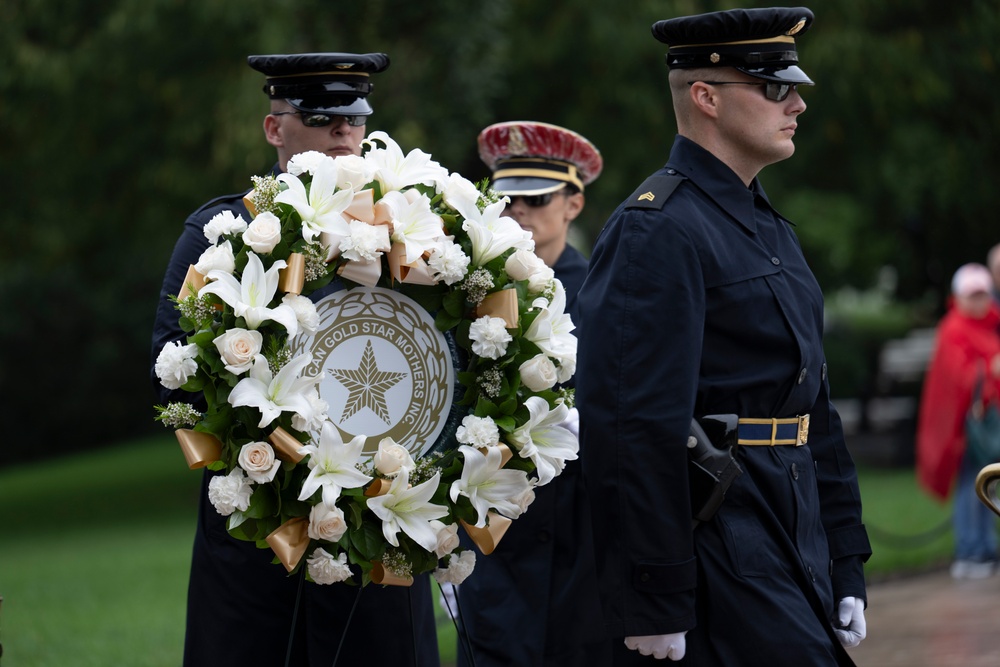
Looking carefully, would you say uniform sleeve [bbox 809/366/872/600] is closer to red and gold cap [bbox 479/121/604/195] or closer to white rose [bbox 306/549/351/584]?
white rose [bbox 306/549/351/584]

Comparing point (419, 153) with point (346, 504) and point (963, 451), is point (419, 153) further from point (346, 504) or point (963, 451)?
point (963, 451)

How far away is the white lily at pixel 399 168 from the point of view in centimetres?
354

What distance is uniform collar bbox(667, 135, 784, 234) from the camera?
146 inches

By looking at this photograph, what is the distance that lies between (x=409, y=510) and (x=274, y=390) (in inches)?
16.8

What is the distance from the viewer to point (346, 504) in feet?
11.0

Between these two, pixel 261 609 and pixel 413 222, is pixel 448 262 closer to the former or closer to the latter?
pixel 413 222

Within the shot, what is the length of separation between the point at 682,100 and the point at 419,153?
71 centimetres

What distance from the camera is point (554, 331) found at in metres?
3.68

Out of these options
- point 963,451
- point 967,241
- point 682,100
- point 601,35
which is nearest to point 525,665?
point 682,100

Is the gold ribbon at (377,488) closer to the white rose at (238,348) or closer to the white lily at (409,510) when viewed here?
the white lily at (409,510)

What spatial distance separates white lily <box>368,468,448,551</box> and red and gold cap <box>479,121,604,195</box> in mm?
2367

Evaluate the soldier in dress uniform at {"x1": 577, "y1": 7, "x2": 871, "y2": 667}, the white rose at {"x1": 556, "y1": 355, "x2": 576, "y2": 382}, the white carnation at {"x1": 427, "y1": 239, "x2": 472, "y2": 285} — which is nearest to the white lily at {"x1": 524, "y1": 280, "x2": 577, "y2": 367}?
the white rose at {"x1": 556, "y1": 355, "x2": 576, "y2": 382}

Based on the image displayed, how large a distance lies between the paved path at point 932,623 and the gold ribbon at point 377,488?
438cm

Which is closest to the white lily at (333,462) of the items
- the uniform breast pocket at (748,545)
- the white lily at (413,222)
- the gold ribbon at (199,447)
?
the gold ribbon at (199,447)
